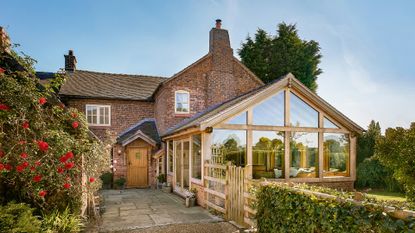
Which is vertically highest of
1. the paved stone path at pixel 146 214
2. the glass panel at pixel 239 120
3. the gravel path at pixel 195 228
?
the glass panel at pixel 239 120

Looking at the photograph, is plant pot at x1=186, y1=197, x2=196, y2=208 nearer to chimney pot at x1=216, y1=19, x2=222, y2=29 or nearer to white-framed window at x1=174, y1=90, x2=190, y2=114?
white-framed window at x1=174, y1=90, x2=190, y2=114

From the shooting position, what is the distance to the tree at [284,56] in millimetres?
30016

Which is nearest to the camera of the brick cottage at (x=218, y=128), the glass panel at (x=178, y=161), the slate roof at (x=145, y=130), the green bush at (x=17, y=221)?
the green bush at (x=17, y=221)

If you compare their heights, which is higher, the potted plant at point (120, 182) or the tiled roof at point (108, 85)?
the tiled roof at point (108, 85)

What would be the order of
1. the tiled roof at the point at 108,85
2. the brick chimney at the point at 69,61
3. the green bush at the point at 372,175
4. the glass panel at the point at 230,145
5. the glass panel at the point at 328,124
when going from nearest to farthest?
the glass panel at the point at 230,145
the glass panel at the point at 328,124
the green bush at the point at 372,175
the tiled roof at the point at 108,85
the brick chimney at the point at 69,61

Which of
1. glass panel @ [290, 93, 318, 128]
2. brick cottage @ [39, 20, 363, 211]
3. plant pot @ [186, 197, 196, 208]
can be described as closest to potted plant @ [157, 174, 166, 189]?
brick cottage @ [39, 20, 363, 211]

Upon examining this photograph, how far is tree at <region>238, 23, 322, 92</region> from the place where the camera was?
30.0m

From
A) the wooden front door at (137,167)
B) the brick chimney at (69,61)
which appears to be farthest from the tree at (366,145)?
the brick chimney at (69,61)

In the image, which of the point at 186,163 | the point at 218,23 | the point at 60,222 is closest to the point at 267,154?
the point at 186,163

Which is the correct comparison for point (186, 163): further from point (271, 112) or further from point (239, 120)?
point (271, 112)

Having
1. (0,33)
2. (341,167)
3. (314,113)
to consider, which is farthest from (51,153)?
(341,167)

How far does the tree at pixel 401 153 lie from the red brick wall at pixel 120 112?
46.3 ft

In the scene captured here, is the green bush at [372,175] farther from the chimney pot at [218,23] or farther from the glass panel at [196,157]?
the chimney pot at [218,23]

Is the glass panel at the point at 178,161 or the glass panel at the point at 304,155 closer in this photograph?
the glass panel at the point at 304,155
